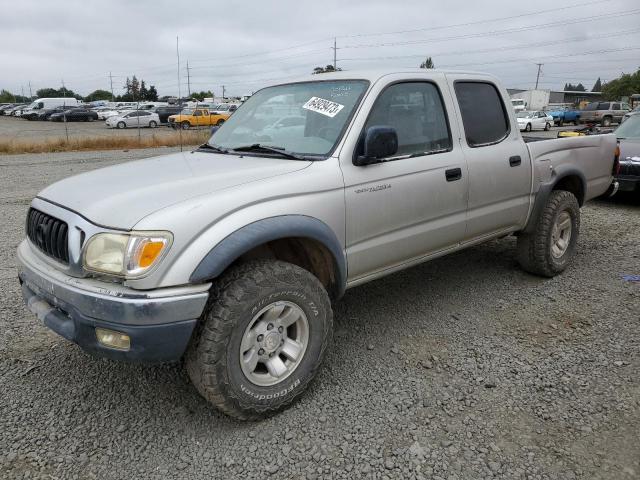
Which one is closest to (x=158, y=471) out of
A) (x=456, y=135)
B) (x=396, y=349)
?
(x=396, y=349)

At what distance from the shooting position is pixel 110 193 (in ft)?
8.90

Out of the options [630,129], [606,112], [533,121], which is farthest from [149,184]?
[606,112]

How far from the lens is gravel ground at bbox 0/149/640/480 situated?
2504 millimetres

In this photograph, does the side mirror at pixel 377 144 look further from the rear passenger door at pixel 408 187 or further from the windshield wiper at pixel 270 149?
the windshield wiper at pixel 270 149

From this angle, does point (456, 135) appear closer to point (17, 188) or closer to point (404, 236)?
point (404, 236)

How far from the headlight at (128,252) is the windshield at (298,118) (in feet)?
3.98

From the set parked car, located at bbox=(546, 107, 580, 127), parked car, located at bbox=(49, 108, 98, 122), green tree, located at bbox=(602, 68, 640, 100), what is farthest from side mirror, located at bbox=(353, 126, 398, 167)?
green tree, located at bbox=(602, 68, 640, 100)

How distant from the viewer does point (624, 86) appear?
70.6 meters

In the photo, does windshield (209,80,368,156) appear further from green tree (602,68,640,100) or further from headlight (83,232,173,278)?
green tree (602,68,640,100)

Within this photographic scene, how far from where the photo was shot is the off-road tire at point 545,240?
4727mm

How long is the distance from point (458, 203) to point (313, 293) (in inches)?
60.0

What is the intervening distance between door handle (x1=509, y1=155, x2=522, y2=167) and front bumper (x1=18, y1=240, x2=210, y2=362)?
2.90 metres

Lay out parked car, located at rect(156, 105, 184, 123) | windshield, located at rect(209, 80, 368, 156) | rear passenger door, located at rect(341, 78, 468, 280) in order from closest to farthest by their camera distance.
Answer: rear passenger door, located at rect(341, 78, 468, 280) < windshield, located at rect(209, 80, 368, 156) < parked car, located at rect(156, 105, 184, 123)

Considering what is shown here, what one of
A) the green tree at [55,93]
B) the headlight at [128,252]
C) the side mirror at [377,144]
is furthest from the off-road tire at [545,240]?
the green tree at [55,93]
